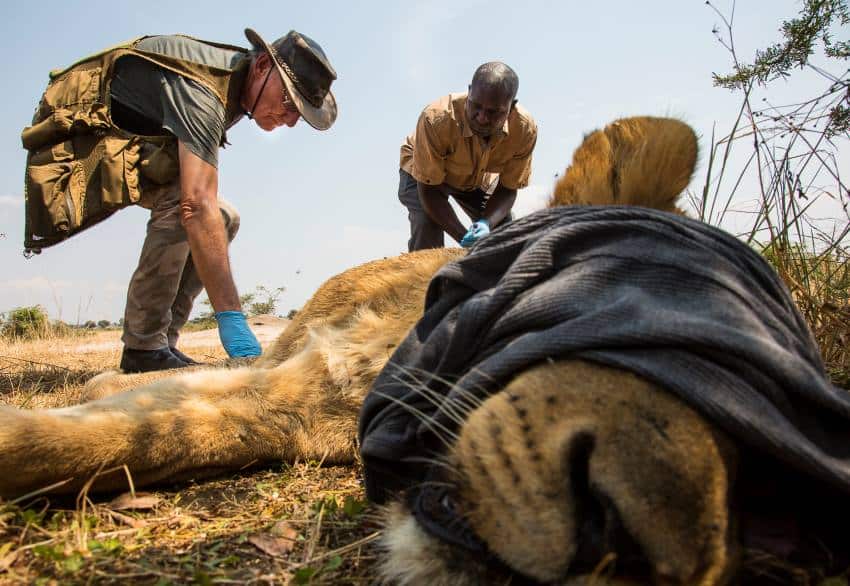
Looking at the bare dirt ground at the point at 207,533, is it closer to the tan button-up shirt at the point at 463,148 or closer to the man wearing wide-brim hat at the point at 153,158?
the man wearing wide-brim hat at the point at 153,158

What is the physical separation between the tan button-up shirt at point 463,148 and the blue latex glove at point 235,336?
10.6 feet

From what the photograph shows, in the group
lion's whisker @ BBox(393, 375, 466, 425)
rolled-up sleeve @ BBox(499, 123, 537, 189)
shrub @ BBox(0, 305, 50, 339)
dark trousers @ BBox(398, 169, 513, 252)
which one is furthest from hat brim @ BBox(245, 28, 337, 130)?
shrub @ BBox(0, 305, 50, 339)

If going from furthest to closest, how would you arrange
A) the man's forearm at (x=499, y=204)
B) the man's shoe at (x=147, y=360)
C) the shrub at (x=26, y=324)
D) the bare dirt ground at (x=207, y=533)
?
the shrub at (x=26, y=324) < the man's forearm at (x=499, y=204) < the man's shoe at (x=147, y=360) < the bare dirt ground at (x=207, y=533)

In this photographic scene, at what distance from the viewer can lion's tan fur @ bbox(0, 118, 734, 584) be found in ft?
3.61

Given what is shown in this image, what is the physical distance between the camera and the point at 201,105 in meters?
4.71

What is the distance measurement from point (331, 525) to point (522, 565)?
0.88 meters

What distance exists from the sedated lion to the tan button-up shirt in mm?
4450

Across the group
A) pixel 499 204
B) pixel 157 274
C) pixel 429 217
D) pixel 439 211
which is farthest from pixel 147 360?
pixel 499 204

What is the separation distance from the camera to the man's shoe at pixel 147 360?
16.6ft

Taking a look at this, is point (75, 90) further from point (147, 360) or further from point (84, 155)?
point (147, 360)


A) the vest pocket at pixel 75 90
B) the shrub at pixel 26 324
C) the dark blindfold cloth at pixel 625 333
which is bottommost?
the shrub at pixel 26 324

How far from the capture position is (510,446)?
49.0 inches

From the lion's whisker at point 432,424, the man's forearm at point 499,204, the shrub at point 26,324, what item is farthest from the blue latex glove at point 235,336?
the shrub at point 26,324

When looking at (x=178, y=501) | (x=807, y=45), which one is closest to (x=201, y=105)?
(x=178, y=501)
